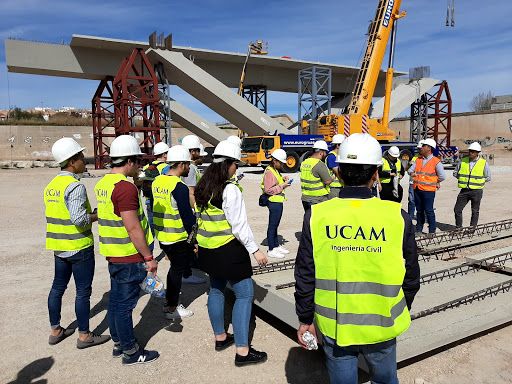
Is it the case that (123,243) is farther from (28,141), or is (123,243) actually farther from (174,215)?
(28,141)

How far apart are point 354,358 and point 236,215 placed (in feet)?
4.60

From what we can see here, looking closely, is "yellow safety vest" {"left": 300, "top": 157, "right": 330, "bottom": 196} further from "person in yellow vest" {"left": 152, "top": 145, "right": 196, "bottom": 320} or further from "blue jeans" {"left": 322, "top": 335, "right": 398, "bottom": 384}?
→ "blue jeans" {"left": 322, "top": 335, "right": 398, "bottom": 384}

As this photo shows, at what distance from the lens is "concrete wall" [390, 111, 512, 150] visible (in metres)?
41.9

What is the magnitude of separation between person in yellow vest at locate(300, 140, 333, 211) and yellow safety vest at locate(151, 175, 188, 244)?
256 cm

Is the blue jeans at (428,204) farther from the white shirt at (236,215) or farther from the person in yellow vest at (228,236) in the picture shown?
the white shirt at (236,215)

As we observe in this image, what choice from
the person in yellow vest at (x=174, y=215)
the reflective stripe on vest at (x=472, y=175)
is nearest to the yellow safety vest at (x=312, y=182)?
the person in yellow vest at (x=174, y=215)

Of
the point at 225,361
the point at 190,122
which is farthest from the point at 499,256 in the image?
the point at 190,122

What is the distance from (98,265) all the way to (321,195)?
11.6 feet

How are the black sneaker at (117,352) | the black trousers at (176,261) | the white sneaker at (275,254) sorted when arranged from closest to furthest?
the black sneaker at (117,352) → the black trousers at (176,261) → the white sneaker at (275,254)

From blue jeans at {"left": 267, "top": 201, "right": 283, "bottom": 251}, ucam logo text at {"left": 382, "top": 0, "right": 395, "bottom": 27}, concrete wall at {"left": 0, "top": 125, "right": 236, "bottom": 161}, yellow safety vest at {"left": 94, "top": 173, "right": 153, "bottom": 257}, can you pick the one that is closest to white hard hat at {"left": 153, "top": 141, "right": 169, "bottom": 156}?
blue jeans at {"left": 267, "top": 201, "right": 283, "bottom": 251}

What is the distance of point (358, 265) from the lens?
70.6 inches

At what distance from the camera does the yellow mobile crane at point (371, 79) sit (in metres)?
19.2

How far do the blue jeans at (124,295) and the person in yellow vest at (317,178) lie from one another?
3.35 metres

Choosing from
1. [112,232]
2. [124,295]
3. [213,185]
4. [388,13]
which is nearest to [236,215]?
[213,185]
